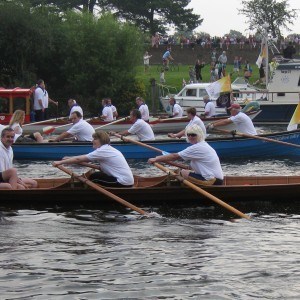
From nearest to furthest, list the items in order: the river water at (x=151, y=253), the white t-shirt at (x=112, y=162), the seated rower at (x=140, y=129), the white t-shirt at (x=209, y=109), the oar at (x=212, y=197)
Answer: the river water at (x=151, y=253), the oar at (x=212, y=197), the white t-shirt at (x=112, y=162), the seated rower at (x=140, y=129), the white t-shirt at (x=209, y=109)

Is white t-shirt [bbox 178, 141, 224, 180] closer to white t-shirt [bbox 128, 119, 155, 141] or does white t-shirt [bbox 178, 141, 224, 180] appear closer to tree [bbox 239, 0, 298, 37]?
white t-shirt [bbox 128, 119, 155, 141]

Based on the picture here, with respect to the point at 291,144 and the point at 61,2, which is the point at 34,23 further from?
the point at 61,2

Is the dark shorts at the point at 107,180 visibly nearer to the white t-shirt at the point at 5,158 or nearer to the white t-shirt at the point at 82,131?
the white t-shirt at the point at 5,158

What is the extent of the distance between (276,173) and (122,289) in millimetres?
12431

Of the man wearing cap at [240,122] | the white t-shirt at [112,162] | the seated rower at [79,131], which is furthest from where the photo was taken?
the man wearing cap at [240,122]

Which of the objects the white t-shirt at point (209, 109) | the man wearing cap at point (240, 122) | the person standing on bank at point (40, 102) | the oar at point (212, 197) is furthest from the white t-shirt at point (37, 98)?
the oar at point (212, 197)

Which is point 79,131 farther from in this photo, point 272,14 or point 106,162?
point 272,14

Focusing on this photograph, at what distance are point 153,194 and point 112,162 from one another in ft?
3.38

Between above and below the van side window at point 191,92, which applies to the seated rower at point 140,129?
below

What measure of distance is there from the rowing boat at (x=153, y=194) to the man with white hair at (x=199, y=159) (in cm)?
23

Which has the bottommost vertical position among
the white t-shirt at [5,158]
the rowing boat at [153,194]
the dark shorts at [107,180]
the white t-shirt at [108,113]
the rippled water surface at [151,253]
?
the rippled water surface at [151,253]

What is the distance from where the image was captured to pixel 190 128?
17125 millimetres

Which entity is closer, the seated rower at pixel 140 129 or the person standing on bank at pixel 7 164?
the person standing on bank at pixel 7 164

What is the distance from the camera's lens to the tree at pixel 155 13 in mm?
75000
